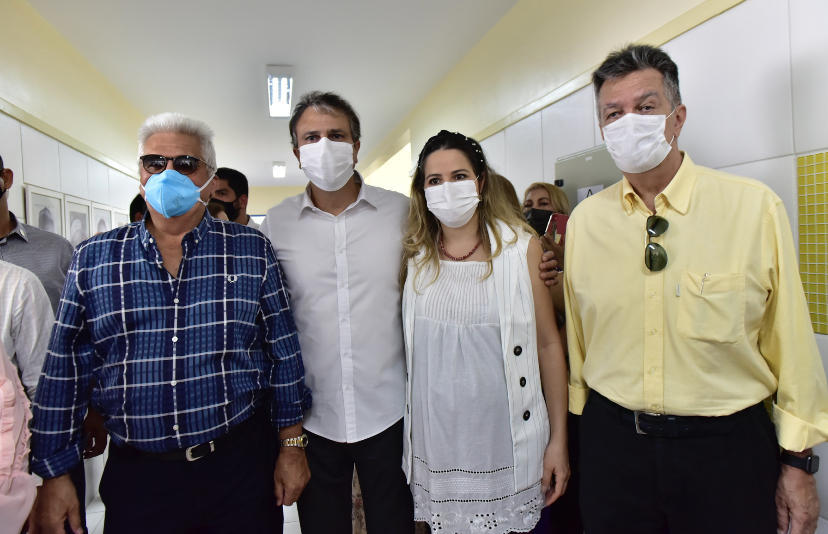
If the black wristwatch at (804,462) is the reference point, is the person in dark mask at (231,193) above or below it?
above

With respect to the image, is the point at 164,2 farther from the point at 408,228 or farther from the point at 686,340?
the point at 686,340

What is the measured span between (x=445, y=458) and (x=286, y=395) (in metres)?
0.57

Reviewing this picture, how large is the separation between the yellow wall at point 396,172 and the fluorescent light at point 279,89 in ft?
7.81

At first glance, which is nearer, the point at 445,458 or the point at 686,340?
the point at 686,340

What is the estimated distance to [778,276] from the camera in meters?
1.10

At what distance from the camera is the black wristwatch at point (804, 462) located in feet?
3.54

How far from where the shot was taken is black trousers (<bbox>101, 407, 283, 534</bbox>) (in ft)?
4.08

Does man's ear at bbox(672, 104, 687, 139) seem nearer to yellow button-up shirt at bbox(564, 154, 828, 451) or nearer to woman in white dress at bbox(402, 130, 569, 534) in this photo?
yellow button-up shirt at bbox(564, 154, 828, 451)

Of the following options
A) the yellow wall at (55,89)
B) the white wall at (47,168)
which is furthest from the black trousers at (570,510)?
the yellow wall at (55,89)

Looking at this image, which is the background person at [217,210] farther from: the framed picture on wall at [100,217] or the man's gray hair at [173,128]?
the framed picture on wall at [100,217]

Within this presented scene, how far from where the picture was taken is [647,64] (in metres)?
1.23

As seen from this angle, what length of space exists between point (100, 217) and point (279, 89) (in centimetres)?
220

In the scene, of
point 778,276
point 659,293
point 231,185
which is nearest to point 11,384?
point 659,293

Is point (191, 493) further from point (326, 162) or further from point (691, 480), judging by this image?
point (691, 480)
